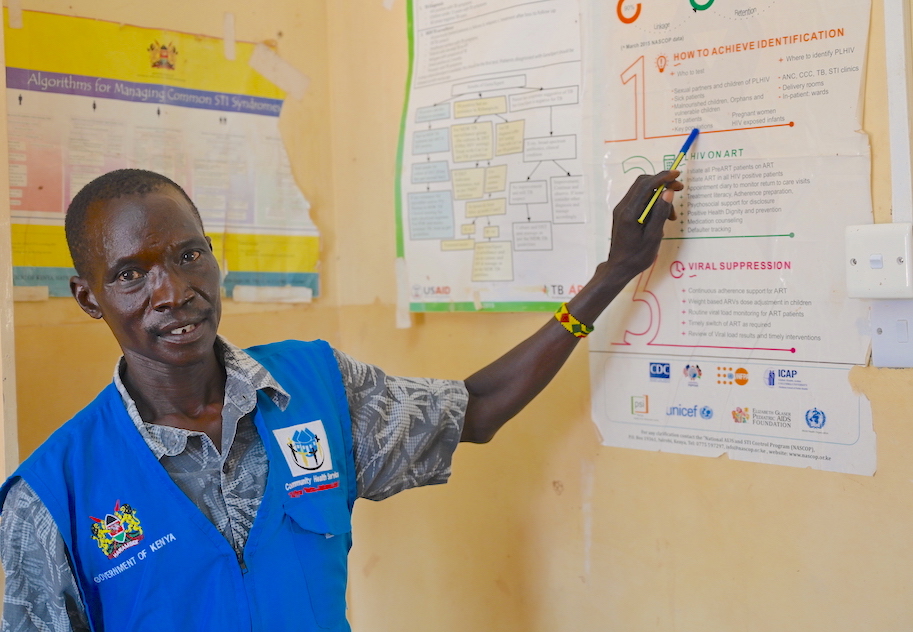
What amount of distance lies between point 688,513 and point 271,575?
677 millimetres

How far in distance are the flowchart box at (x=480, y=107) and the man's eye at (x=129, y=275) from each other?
0.75 metres

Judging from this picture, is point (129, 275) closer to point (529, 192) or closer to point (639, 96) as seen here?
point (529, 192)

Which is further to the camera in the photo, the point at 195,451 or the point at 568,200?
the point at 568,200

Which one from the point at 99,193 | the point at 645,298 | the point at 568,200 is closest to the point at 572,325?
the point at 645,298

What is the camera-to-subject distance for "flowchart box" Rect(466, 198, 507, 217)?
1.55m

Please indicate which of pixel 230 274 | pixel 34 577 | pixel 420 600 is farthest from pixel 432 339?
pixel 34 577

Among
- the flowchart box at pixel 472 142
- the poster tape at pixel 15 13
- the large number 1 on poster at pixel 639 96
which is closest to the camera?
the large number 1 on poster at pixel 639 96

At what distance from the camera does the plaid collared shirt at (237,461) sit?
3.23 ft

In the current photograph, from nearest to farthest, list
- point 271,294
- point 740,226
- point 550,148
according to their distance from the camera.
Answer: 1. point 740,226
2. point 550,148
3. point 271,294

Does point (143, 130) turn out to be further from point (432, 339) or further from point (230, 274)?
point (432, 339)

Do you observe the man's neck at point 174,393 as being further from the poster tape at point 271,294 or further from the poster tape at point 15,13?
the poster tape at point 15,13

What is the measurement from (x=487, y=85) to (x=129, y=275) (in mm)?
786

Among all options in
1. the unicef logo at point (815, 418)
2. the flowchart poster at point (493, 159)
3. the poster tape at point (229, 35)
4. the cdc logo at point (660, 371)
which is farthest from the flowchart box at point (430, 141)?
the unicef logo at point (815, 418)

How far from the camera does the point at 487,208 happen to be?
1.57m
